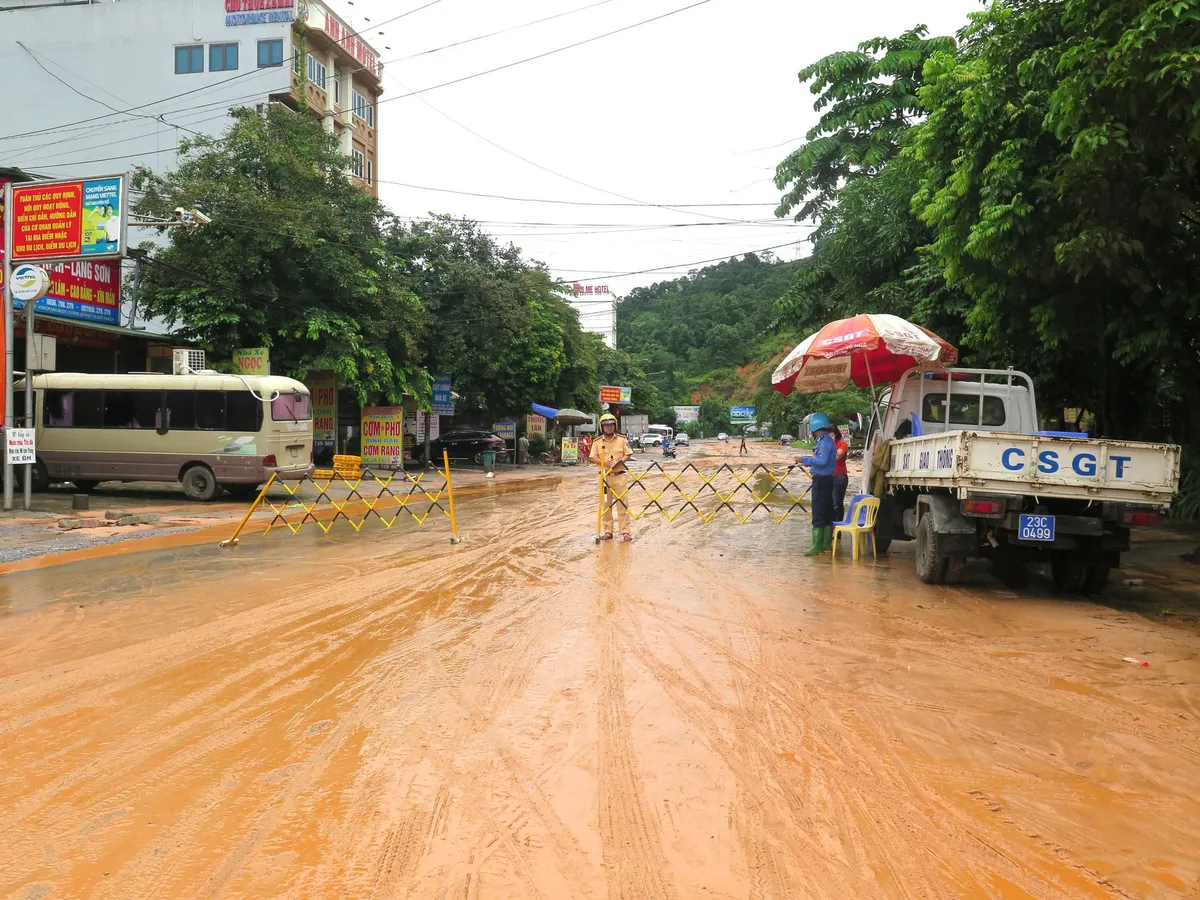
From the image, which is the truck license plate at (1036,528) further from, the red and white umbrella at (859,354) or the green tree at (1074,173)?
the red and white umbrella at (859,354)

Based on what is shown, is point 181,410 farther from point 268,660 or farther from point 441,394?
point 441,394

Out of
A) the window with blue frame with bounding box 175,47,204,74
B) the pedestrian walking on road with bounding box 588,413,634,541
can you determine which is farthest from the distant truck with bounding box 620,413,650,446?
the pedestrian walking on road with bounding box 588,413,634,541

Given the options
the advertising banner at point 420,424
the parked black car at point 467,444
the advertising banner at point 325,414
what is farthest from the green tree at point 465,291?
the advertising banner at point 325,414

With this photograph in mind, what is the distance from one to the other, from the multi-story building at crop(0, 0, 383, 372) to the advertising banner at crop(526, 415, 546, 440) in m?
17.8

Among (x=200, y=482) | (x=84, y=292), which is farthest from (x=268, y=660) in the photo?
(x=84, y=292)

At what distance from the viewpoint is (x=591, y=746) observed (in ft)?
14.6

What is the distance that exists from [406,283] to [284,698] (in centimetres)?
2423

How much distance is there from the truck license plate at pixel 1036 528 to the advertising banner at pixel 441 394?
26452mm

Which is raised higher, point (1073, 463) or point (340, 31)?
point (340, 31)

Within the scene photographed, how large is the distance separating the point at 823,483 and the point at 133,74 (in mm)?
41309

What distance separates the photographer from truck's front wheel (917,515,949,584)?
353 inches

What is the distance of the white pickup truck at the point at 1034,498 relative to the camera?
7.93 m

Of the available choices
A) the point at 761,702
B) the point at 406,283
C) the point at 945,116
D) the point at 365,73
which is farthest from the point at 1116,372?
the point at 365,73

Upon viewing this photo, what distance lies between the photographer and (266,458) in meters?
18.1
